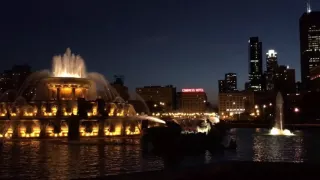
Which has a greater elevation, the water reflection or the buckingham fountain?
the buckingham fountain

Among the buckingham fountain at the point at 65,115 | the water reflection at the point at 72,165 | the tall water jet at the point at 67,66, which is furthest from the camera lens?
the tall water jet at the point at 67,66

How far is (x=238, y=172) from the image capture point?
2025 centimetres

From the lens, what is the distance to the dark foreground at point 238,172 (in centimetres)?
1843

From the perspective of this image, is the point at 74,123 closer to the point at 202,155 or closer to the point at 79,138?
the point at 79,138

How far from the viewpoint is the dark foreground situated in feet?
60.5

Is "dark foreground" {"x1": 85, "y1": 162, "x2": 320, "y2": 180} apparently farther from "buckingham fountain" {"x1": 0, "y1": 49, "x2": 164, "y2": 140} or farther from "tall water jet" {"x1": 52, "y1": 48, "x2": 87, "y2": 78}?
"tall water jet" {"x1": 52, "y1": 48, "x2": 87, "y2": 78}

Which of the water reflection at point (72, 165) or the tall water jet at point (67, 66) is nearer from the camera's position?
the water reflection at point (72, 165)

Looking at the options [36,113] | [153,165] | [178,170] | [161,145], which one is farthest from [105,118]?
[178,170]

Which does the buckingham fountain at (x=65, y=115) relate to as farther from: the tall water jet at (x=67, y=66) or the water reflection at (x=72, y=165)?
the water reflection at (x=72, y=165)

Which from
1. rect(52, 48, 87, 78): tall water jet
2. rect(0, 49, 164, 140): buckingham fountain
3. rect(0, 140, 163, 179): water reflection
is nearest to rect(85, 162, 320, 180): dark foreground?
rect(0, 140, 163, 179): water reflection

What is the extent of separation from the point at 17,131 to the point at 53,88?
11229mm

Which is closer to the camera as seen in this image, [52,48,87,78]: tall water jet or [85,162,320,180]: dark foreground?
[85,162,320,180]: dark foreground

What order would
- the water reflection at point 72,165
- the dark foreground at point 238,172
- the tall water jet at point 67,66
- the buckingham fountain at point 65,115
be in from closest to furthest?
the dark foreground at point 238,172, the water reflection at point 72,165, the buckingham fountain at point 65,115, the tall water jet at point 67,66

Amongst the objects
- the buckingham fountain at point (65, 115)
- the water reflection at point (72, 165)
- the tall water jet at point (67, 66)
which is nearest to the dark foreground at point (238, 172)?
the water reflection at point (72, 165)
